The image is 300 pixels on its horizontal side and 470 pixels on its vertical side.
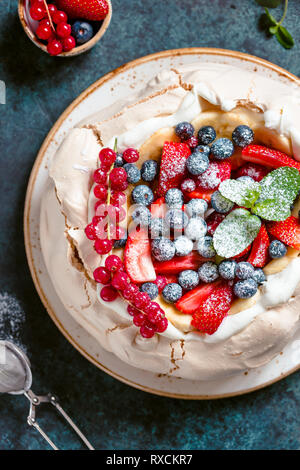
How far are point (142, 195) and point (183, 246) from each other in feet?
0.63

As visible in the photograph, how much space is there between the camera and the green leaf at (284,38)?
1.98 meters

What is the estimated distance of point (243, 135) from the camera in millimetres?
1542

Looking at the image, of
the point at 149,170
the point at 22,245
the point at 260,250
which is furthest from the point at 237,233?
the point at 22,245

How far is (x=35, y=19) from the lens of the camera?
6.14 ft

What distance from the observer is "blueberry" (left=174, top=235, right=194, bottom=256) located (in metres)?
1.54

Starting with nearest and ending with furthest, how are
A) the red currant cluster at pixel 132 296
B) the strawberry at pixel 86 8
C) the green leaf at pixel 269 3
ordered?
1. the red currant cluster at pixel 132 296
2. the strawberry at pixel 86 8
3. the green leaf at pixel 269 3

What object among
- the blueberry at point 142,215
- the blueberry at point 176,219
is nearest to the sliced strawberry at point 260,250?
the blueberry at point 176,219

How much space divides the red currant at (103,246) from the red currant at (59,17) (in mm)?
881

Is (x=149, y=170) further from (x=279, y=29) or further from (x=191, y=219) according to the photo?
(x=279, y=29)

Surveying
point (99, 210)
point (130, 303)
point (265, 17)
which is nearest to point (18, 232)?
point (99, 210)

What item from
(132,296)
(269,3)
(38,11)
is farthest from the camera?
(269,3)

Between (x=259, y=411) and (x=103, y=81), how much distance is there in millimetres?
1347

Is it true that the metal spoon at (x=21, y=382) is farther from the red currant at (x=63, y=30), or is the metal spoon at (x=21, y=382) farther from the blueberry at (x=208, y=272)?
the red currant at (x=63, y=30)

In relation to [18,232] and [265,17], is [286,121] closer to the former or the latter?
[265,17]
